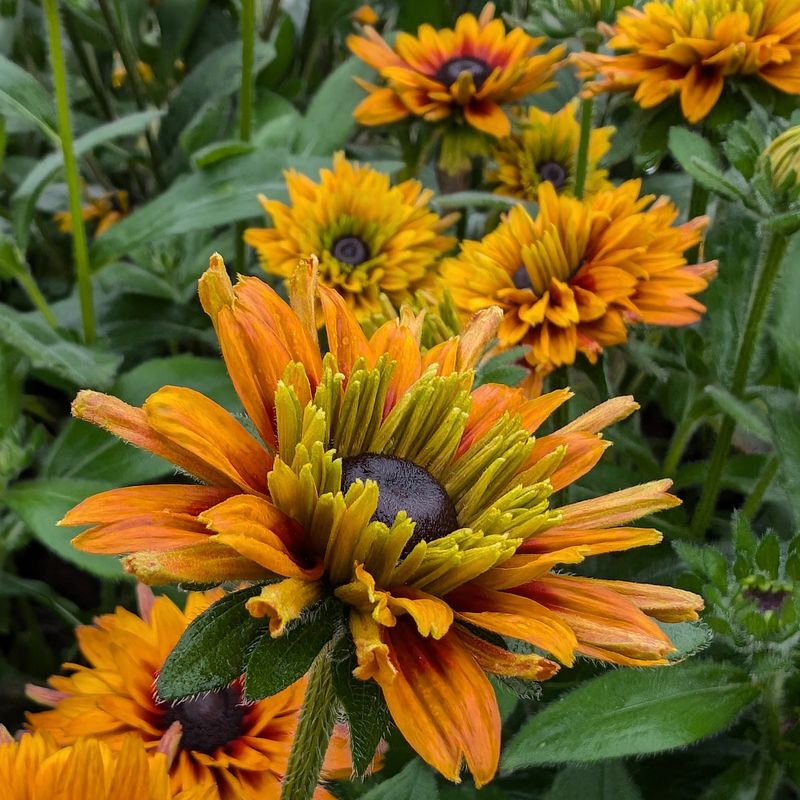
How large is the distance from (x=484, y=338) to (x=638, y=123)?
51cm

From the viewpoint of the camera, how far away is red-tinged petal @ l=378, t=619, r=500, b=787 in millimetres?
352

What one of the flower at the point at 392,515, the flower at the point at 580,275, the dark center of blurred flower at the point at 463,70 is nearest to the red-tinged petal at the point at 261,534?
the flower at the point at 392,515

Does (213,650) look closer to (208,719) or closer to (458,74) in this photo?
(208,719)

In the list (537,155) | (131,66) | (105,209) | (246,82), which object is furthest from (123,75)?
(537,155)

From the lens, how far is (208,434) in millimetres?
388

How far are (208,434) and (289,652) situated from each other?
0.09 m

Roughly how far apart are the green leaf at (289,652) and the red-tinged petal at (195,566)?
3 centimetres

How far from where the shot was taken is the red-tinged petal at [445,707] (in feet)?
1.16

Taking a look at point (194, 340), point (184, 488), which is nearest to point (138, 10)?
point (194, 340)

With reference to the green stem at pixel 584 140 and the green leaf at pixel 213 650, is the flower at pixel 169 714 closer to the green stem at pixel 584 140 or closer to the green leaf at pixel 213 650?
the green leaf at pixel 213 650

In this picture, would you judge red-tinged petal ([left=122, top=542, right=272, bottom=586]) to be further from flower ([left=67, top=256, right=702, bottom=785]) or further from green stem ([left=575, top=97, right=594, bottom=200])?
green stem ([left=575, top=97, right=594, bottom=200])

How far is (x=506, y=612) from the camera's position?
1.25ft

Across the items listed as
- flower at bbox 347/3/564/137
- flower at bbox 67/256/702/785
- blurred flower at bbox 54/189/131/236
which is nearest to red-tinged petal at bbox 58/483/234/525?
flower at bbox 67/256/702/785

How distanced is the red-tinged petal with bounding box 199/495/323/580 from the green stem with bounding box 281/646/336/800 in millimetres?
49
